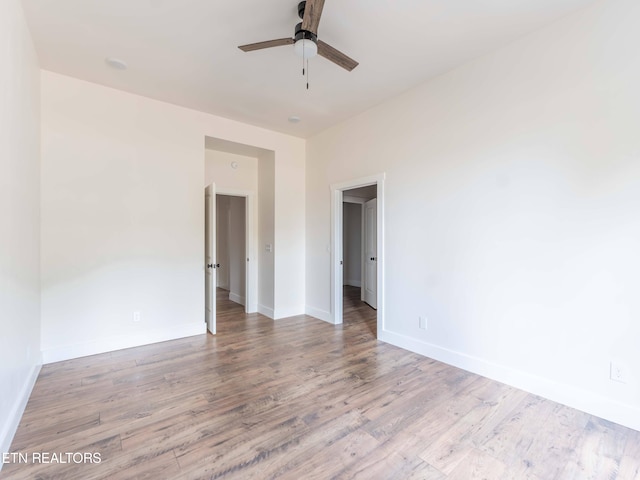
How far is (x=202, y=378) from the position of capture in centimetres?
282

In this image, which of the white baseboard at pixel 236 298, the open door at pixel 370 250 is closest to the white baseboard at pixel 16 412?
the white baseboard at pixel 236 298

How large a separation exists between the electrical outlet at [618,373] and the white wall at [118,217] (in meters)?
4.21

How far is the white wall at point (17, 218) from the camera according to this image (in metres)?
1.87

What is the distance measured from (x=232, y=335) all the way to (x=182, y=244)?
138 cm

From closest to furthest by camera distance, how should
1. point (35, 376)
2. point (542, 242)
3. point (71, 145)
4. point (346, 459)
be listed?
point (346, 459)
point (542, 242)
point (35, 376)
point (71, 145)

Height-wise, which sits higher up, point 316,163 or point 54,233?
point 316,163

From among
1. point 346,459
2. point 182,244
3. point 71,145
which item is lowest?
point 346,459

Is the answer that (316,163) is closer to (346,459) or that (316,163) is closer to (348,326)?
(348,326)

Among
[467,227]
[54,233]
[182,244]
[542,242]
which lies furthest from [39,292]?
[542,242]

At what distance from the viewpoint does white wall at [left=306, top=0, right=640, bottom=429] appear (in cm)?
214

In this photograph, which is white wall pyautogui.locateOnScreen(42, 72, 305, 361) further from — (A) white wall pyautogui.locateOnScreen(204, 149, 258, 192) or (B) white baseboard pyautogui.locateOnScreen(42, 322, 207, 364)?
(A) white wall pyautogui.locateOnScreen(204, 149, 258, 192)

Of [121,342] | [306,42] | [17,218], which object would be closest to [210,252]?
[121,342]

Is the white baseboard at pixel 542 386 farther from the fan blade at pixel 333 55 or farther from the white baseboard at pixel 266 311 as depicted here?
the fan blade at pixel 333 55

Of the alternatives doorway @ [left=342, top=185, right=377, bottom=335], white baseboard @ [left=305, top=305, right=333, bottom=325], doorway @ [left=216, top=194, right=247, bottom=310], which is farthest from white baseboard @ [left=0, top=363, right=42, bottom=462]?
doorway @ [left=342, top=185, right=377, bottom=335]
